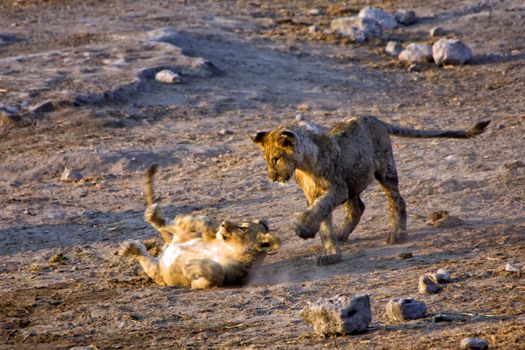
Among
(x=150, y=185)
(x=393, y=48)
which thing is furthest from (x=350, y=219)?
(x=393, y=48)

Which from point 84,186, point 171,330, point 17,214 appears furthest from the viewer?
point 84,186

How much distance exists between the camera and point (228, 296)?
7.53 meters

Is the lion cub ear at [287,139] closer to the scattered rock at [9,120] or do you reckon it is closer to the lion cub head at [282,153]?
the lion cub head at [282,153]

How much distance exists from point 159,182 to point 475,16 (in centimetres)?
846

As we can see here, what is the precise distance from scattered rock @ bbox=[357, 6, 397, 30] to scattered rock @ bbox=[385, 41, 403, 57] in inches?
Result: 40.5

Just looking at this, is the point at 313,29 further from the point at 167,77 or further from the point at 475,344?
the point at 475,344

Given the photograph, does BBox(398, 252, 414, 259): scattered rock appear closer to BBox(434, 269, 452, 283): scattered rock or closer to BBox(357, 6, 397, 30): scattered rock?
BBox(434, 269, 452, 283): scattered rock

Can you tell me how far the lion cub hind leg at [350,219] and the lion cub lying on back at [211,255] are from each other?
→ 962 mm

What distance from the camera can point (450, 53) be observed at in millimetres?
16359

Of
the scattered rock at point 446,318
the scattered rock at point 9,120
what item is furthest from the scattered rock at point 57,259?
the scattered rock at point 9,120

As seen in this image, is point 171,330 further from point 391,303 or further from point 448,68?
point 448,68

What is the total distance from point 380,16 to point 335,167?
34.4 feet

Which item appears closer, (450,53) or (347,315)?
(347,315)

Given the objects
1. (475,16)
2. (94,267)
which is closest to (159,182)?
(94,267)
